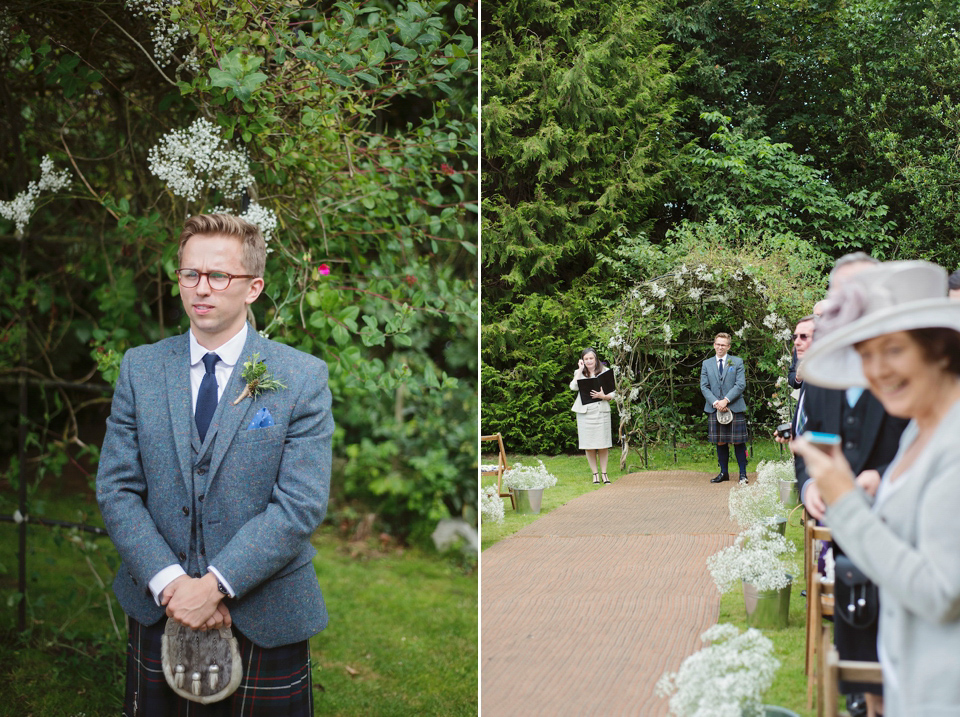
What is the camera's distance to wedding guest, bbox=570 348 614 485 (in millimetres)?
3146

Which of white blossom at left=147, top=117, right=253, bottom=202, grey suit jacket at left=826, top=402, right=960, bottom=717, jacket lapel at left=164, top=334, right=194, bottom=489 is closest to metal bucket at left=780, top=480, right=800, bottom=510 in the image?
grey suit jacket at left=826, top=402, right=960, bottom=717

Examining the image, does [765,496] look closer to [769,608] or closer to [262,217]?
[769,608]

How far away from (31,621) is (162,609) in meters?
2.04

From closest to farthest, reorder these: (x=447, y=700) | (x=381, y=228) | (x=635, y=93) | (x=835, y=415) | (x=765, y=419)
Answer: (x=835, y=415) → (x=765, y=419) → (x=635, y=93) → (x=381, y=228) → (x=447, y=700)

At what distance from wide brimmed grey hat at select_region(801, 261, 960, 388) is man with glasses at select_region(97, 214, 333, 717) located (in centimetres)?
136

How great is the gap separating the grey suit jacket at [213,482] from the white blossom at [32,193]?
64.1 inches

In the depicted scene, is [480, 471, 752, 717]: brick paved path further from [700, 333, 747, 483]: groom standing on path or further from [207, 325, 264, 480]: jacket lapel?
[207, 325, 264, 480]: jacket lapel

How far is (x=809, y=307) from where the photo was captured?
2559 millimetres

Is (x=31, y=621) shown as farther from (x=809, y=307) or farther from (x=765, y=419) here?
(x=809, y=307)

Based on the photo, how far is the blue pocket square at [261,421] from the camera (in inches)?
88.6

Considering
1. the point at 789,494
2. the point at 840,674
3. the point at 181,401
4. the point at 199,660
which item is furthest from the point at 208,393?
the point at 789,494

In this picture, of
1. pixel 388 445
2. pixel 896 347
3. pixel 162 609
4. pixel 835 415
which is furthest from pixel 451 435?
pixel 896 347

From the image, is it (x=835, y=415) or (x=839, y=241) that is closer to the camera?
(x=835, y=415)

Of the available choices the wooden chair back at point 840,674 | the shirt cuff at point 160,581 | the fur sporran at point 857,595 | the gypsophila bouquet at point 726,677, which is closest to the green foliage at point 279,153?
the shirt cuff at point 160,581
